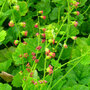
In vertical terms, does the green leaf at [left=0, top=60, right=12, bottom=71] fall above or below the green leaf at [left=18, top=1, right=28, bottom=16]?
below

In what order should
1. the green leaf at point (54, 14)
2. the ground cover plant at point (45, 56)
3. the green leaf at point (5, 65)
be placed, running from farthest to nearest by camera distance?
1. the green leaf at point (54, 14)
2. the green leaf at point (5, 65)
3. the ground cover plant at point (45, 56)

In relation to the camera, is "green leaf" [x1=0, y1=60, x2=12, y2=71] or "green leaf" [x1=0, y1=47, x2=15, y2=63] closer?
"green leaf" [x1=0, y1=60, x2=12, y2=71]

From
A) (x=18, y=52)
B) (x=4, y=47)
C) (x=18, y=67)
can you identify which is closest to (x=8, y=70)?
(x=18, y=67)

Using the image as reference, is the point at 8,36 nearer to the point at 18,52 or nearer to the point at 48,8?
the point at 18,52

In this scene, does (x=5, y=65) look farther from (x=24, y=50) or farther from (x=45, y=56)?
(x=45, y=56)

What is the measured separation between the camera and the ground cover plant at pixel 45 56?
929 millimetres

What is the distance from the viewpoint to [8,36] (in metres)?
1.44

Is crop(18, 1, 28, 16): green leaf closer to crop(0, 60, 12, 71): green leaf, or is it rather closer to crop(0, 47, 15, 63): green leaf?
crop(0, 47, 15, 63): green leaf

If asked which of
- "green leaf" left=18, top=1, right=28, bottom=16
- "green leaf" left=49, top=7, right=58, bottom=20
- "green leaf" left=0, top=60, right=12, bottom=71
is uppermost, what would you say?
"green leaf" left=18, top=1, right=28, bottom=16

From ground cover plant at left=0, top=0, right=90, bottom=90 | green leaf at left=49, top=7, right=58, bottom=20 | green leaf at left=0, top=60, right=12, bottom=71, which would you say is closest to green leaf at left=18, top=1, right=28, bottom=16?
ground cover plant at left=0, top=0, right=90, bottom=90

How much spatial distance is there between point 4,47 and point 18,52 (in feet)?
1.12

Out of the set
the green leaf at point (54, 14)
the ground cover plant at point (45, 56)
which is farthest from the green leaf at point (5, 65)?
the green leaf at point (54, 14)

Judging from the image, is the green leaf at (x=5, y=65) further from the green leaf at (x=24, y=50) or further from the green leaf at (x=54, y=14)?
the green leaf at (x=54, y=14)

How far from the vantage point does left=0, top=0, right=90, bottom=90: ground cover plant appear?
0.93m
